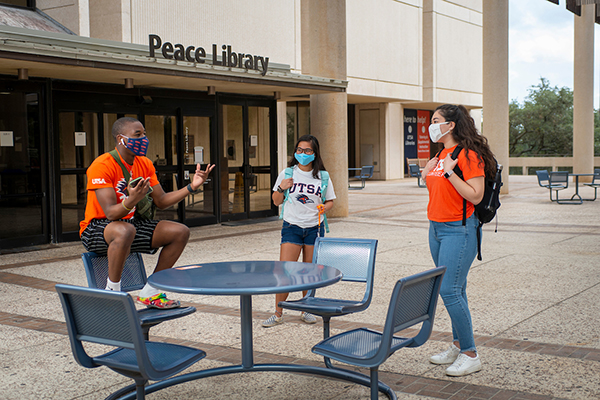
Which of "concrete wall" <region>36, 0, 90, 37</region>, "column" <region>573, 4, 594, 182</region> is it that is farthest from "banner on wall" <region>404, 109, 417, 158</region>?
"concrete wall" <region>36, 0, 90, 37</region>

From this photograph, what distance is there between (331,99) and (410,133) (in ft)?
73.7

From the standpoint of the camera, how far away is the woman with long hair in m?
6.06

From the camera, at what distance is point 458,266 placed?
179 inches

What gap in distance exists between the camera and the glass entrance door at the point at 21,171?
11047mm

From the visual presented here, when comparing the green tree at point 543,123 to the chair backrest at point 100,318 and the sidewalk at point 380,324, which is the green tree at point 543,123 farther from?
the chair backrest at point 100,318

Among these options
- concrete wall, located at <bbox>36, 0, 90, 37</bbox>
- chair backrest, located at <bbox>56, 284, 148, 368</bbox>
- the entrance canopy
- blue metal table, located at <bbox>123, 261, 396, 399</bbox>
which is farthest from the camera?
concrete wall, located at <bbox>36, 0, 90, 37</bbox>

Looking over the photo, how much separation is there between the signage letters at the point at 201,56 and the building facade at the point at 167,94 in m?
0.02

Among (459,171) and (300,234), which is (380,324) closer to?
(300,234)

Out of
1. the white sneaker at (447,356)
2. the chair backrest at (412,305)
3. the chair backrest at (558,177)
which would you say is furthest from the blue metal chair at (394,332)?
the chair backrest at (558,177)

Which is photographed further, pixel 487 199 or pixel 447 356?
pixel 447 356

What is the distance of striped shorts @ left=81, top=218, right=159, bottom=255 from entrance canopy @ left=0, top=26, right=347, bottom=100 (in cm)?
512

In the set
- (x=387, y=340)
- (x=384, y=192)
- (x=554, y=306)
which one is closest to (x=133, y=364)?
(x=387, y=340)

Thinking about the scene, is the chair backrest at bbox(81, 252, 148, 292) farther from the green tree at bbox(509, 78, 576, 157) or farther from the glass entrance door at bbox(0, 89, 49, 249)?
the green tree at bbox(509, 78, 576, 157)

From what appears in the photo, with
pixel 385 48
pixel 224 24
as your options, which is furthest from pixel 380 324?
pixel 385 48
